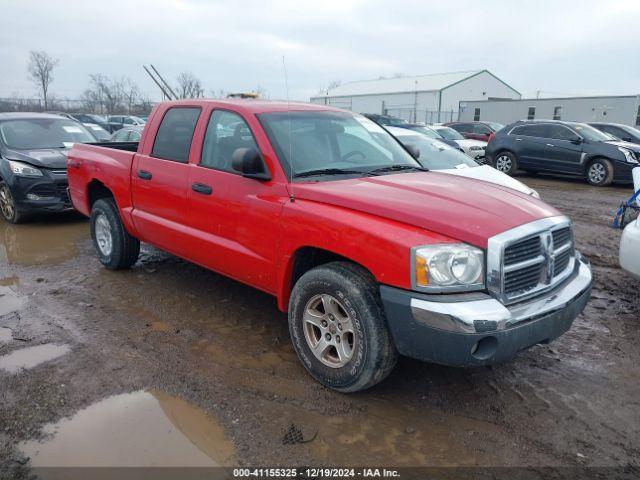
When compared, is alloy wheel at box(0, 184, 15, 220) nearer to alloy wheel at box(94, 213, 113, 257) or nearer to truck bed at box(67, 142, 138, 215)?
truck bed at box(67, 142, 138, 215)

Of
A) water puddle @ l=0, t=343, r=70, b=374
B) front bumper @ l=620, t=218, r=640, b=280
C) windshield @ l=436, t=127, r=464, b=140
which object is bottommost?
water puddle @ l=0, t=343, r=70, b=374

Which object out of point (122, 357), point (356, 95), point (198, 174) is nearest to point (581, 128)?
point (198, 174)

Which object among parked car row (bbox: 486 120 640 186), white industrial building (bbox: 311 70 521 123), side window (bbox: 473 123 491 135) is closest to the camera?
parked car row (bbox: 486 120 640 186)

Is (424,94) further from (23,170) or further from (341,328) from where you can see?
(341,328)

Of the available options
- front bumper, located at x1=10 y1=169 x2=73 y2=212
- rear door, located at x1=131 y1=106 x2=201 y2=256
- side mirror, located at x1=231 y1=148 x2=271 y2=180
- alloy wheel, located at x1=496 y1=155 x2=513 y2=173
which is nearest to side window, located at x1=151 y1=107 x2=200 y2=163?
rear door, located at x1=131 y1=106 x2=201 y2=256

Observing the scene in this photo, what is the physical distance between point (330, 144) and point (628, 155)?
37.4 ft

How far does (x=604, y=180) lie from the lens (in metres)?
12.8

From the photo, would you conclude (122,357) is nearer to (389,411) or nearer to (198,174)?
Answer: (198,174)

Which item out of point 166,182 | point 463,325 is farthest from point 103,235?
point 463,325

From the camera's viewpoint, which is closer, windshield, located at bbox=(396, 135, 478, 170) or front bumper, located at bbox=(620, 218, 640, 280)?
front bumper, located at bbox=(620, 218, 640, 280)

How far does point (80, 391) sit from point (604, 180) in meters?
13.3

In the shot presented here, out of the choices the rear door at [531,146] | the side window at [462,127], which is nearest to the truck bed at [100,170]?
the rear door at [531,146]

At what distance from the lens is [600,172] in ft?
42.3

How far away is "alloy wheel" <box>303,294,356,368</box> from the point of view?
3.21 metres
